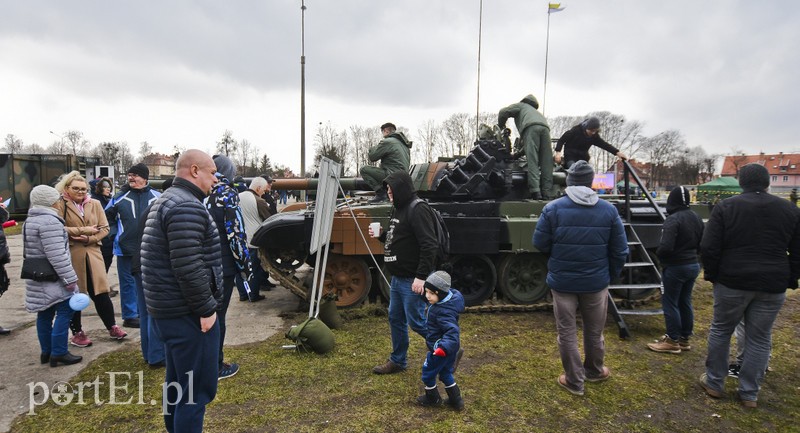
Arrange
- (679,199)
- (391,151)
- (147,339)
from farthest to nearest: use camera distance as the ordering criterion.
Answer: (391,151) < (679,199) < (147,339)

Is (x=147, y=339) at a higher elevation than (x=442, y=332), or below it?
below

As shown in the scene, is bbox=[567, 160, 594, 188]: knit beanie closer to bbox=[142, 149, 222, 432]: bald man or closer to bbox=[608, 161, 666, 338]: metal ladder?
bbox=[608, 161, 666, 338]: metal ladder

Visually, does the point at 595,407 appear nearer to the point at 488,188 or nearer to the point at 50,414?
the point at 488,188

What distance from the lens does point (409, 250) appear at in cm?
411

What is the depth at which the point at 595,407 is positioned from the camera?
3893 mm

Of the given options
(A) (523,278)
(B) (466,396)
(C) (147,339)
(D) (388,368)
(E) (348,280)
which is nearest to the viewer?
(B) (466,396)

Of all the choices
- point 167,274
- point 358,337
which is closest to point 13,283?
point 358,337

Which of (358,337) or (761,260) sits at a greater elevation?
(761,260)

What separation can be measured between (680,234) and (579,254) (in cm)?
168

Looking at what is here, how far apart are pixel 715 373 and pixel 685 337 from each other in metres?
1.30

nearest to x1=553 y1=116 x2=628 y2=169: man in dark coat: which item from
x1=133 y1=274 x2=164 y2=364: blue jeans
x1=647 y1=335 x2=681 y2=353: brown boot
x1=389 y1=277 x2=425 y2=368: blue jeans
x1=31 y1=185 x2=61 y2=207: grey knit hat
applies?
x1=647 y1=335 x2=681 y2=353: brown boot

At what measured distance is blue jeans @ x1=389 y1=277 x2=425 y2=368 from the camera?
164 inches

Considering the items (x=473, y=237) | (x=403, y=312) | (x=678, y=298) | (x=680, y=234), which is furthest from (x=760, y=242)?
(x=473, y=237)

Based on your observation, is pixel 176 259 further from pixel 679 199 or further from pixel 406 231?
pixel 679 199
